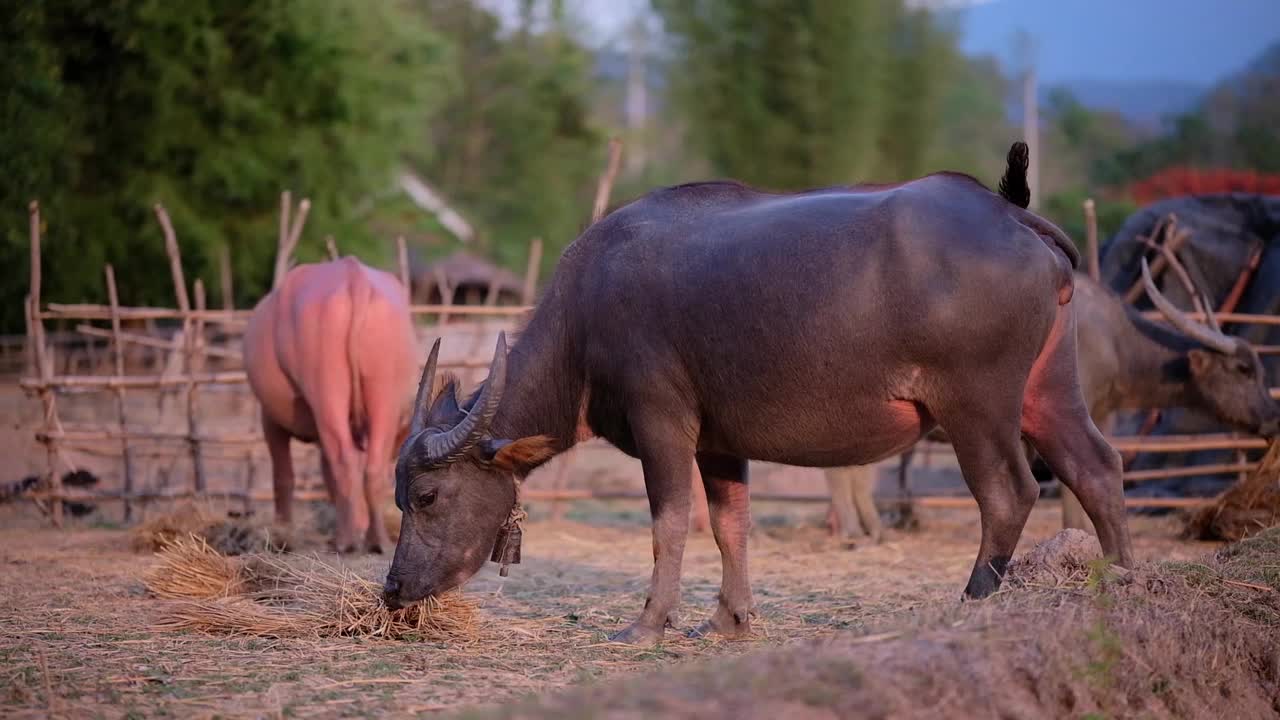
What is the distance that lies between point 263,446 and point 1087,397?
761cm

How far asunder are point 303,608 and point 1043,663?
3.69 m

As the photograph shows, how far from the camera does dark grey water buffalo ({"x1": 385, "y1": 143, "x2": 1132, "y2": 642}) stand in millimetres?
5934

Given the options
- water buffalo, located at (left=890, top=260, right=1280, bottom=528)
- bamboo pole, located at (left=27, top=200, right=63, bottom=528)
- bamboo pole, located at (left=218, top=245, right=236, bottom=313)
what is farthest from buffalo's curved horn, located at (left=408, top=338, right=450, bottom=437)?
bamboo pole, located at (left=218, top=245, right=236, bottom=313)

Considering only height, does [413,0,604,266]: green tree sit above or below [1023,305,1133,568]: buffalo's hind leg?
above

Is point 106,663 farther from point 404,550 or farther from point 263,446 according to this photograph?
point 263,446

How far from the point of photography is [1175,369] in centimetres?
1066

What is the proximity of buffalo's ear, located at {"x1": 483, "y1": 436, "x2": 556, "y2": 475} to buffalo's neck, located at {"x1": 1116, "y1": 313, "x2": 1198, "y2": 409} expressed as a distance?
18.7 feet

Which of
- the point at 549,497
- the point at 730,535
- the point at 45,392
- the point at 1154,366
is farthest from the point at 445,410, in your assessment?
the point at 45,392

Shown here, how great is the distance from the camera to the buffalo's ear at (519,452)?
252 inches

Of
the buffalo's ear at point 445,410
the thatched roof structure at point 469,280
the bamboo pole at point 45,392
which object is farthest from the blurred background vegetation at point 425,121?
the buffalo's ear at point 445,410

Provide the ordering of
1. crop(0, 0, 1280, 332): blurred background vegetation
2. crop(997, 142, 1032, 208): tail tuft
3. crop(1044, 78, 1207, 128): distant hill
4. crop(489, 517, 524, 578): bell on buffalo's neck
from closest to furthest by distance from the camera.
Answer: crop(997, 142, 1032, 208): tail tuft → crop(489, 517, 524, 578): bell on buffalo's neck → crop(0, 0, 1280, 332): blurred background vegetation → crop(1044, 78, 1207, 128): distant hill

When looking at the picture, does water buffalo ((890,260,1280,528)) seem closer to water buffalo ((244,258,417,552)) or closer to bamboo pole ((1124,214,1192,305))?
bamboo pole ((1124,214,1192,305))

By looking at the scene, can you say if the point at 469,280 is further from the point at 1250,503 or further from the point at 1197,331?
the point at 1250,503

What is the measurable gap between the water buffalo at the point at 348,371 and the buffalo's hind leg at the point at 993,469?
4.50 m
